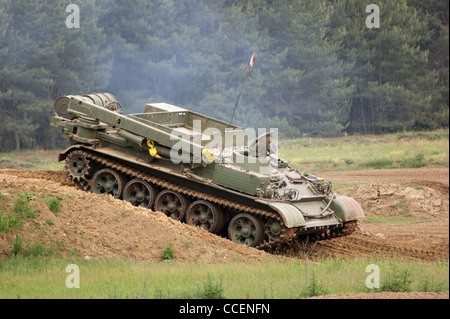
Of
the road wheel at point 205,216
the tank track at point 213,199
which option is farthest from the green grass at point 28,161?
the road wheel at point 205,216

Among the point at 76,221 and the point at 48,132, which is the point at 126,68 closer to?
the point at 48,132

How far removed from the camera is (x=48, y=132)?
34.5 meters

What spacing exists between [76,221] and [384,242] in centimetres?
744

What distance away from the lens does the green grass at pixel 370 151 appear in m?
28.8

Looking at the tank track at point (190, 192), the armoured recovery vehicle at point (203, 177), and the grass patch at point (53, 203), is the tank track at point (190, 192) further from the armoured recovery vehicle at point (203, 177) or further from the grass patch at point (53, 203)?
the grass patch at point (53, 203)

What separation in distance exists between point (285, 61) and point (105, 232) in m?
28.8

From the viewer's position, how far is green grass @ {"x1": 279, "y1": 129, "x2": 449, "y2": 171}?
2880 centimetres

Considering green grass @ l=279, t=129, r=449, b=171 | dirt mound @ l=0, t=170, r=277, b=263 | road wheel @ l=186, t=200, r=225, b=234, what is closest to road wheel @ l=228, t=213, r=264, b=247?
road wheel @ l=186, t=200, r=225, b=234

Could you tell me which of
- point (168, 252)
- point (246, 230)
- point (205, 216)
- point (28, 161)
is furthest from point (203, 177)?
point (28, 161)

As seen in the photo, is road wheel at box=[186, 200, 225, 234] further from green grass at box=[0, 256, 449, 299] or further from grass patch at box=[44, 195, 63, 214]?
grass patch at box=[44, 195, 63, 214]

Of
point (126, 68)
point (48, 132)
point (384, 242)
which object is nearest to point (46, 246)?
point (384, 242)

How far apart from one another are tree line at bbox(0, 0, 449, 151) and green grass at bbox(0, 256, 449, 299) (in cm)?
2348

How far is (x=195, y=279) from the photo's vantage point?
471 inches

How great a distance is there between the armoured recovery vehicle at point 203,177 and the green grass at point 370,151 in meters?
12.1
